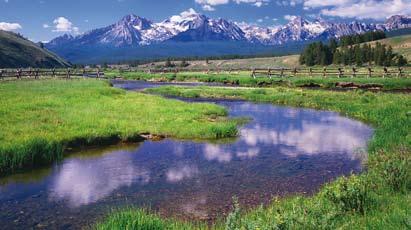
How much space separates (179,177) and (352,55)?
5019 inches

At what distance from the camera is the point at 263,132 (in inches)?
1051

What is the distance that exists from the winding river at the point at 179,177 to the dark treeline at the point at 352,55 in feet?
346

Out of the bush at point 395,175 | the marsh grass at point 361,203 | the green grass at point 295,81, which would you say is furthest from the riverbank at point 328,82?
the bush at point 395,175

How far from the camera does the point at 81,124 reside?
946 inches

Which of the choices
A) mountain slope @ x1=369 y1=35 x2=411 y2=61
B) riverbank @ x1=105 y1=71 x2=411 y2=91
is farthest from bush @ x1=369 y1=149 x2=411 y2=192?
mountain slope @ x1=369 y1=35 x2=411 y2=61

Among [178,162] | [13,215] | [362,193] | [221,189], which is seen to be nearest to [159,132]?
[178,162]

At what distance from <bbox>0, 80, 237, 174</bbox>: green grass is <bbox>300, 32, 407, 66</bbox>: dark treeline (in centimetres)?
9995

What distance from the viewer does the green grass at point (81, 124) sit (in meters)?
18.0

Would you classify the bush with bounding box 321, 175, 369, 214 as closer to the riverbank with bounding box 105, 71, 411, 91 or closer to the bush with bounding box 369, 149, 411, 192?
the bush with bounding box 369, 149, 411, 192

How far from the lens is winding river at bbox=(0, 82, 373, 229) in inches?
498

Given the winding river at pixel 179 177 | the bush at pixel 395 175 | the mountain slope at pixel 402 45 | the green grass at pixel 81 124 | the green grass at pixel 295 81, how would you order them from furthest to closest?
the mountain slope at pixel 402 45 → the green grass at pixel 295 81 → the green grass at pixel 81 124 → the winding river at pixel 179 177 → the bush at pixel 395 175

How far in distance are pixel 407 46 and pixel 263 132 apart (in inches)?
5606

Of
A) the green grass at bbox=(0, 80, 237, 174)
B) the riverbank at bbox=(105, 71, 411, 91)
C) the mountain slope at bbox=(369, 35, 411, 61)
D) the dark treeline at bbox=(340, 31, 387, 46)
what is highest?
the dark treeline at bbox=(340, 31, 387, 46)

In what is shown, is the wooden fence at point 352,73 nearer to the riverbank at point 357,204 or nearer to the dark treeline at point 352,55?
the dark treeline at point 352,55
